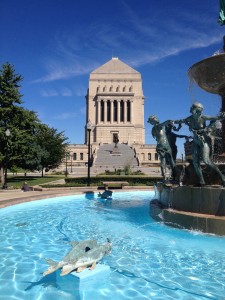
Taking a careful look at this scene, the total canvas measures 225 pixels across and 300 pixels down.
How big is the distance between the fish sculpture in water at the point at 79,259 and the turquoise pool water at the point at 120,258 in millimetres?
271

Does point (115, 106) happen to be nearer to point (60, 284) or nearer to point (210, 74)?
point (210, 74)

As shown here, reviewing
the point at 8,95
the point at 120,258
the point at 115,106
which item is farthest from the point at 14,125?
the point at 115,106

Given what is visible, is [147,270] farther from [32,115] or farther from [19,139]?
[32,115]

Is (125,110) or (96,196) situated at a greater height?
(125,110)

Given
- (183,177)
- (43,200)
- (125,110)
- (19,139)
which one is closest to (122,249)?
(183,177)

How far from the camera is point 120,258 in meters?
5.34

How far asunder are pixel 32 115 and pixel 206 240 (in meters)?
24.7

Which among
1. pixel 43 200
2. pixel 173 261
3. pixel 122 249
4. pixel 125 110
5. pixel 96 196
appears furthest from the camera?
pixel 125 110

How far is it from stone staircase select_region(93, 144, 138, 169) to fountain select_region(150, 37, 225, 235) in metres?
42.6

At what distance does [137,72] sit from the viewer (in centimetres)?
8638

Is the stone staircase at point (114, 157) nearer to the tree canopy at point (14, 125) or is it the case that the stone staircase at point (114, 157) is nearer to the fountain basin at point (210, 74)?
the tree canopy at point (14, 125)

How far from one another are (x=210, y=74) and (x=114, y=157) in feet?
163

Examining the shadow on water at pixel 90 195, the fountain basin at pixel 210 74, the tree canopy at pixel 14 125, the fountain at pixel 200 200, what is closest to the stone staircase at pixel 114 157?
the tree canopy at pixel 14 125

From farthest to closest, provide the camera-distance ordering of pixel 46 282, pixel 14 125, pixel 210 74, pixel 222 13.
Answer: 1. pixel 14 125
2. pixel 222 13
3. pixel 210 74
4. pixel 46 282
